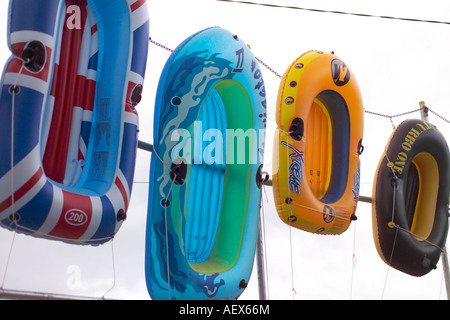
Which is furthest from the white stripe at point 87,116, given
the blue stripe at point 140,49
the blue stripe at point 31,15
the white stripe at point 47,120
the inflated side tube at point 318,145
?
the inflated side tube at point 318,145

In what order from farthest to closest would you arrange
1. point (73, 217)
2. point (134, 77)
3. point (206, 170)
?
point (206, 170)
point (134, 77)
point (73, 217)

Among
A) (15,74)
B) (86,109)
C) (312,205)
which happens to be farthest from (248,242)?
(15,74)

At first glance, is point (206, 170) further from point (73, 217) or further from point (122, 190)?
point (73, 217)

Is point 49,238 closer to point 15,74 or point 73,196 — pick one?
point 73,196

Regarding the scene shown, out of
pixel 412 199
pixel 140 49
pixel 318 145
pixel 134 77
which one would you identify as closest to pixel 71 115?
pixel 134 77

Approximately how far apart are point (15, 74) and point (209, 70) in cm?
89

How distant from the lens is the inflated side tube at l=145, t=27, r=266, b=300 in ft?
7.73

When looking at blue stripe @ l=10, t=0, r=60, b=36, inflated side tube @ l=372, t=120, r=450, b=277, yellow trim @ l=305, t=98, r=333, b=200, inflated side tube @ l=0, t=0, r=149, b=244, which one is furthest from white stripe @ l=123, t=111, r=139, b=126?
inflated side tube @ l=372, t=120, r=450, b=277

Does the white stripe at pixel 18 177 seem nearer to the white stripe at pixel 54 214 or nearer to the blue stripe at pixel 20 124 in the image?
the blue stripe at pixel 20 124

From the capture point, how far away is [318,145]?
10.6ft

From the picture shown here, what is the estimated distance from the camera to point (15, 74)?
6.38 ft

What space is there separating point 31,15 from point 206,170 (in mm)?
1109

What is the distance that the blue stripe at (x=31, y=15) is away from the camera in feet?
6.51

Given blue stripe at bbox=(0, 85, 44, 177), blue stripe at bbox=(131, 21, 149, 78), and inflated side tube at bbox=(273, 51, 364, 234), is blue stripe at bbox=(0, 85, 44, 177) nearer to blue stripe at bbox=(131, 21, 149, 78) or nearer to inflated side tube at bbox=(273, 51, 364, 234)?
blue stripe at bbox=(131, 21, 149, 78)
